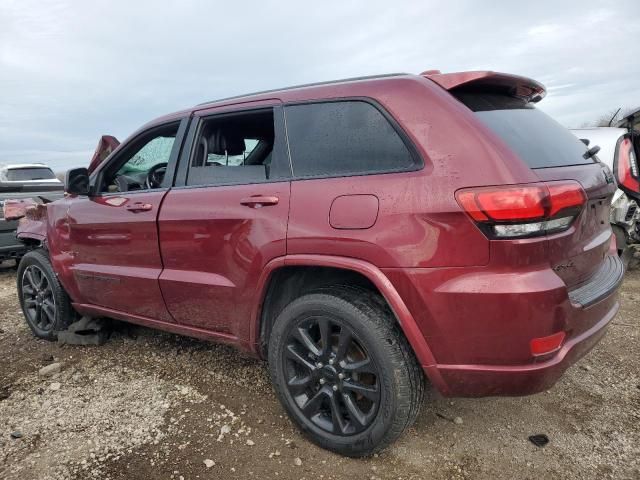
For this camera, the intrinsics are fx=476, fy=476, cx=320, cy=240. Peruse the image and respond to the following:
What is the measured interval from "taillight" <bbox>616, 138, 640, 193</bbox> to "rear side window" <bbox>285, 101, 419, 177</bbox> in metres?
3.65

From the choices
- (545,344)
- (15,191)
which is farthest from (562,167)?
(15,191)

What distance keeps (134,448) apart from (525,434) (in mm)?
2041

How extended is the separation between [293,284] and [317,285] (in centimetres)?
17

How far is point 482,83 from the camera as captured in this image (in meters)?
2.26

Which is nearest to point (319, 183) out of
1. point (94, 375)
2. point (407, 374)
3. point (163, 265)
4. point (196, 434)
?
point (407, 374)

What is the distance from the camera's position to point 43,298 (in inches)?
161

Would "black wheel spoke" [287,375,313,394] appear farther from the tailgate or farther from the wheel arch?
the tailgate

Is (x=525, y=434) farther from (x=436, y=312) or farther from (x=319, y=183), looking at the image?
(x=319, y=183)

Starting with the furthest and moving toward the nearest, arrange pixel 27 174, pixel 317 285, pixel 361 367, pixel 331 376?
pixel 27 174 → pixel 317 285 → pixel 331 376 → pixel 361 367

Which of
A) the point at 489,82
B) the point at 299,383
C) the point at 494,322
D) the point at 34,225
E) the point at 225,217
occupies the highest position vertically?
the point at 489,82

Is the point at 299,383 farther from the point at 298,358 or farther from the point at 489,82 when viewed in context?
the point at 489,82

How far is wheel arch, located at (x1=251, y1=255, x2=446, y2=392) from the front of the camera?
6.63ft

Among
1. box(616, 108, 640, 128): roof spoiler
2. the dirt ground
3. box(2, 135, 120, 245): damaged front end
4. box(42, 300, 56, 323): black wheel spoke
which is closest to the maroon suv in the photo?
the dirt ground

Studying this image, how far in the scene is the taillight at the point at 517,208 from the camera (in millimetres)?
1807
